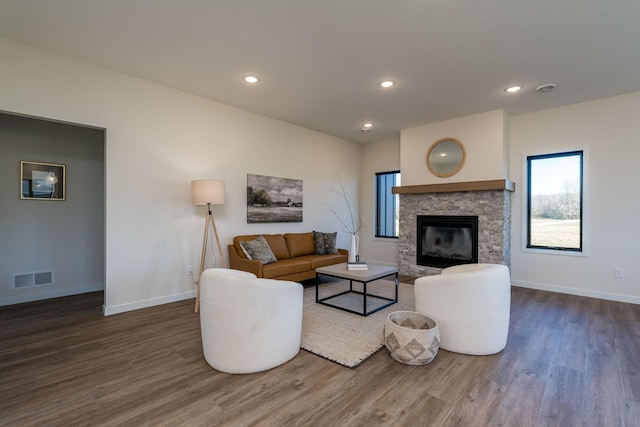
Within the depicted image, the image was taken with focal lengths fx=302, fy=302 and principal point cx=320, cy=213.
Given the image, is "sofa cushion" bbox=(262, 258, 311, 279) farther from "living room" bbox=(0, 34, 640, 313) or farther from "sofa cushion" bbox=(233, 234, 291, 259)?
"living room" bbox=(0, 34, 640, 313)

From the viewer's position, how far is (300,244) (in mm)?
5277

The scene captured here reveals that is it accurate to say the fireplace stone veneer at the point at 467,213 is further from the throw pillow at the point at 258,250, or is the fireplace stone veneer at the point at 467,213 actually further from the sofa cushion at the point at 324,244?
the throw pillow at the point at 258,250

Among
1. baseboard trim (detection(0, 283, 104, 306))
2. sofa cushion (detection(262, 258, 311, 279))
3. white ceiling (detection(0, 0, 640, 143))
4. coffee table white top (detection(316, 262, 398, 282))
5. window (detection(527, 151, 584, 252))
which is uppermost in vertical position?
white ceiling (detection(0, 0, 640, 143))

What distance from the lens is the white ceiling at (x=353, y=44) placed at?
2.48 metres

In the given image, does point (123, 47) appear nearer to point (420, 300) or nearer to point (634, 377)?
point (420, 300)

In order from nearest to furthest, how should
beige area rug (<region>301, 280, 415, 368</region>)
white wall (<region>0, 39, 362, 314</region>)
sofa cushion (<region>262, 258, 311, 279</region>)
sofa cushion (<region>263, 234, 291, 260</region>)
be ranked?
beige area rug (<region>301, 280, 415, 368</region>), white wall (<region>0, 39, 362, 314</region>), sofa cushion (<region>262, 258, 311, 279</region>), sofa cushion (<region>263, 234, 291, 260</region>)

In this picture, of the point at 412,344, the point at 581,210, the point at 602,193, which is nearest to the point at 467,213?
the point at 581,210

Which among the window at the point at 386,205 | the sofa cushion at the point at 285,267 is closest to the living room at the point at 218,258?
the sofa cushion at the point at 285,267

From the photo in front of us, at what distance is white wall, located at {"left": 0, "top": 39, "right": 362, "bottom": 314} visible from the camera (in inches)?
125

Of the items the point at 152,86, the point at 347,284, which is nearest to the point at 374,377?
the point at 347,284

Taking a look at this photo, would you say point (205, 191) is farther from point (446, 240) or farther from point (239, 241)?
point (446, 240)

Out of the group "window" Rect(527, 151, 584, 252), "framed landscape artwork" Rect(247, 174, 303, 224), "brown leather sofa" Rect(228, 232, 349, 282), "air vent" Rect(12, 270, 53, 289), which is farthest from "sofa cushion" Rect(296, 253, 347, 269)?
"air vent" Rect(12, 270, 53, 289)

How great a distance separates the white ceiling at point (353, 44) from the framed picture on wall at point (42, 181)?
1.81 metres

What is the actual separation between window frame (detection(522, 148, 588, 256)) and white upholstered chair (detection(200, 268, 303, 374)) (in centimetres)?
450
